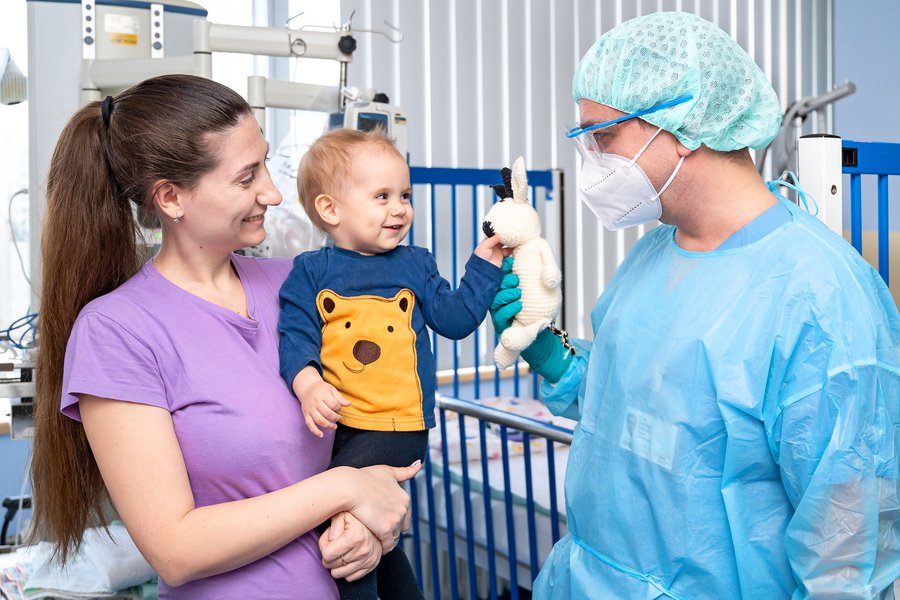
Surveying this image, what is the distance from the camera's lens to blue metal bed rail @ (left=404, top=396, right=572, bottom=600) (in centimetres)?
223

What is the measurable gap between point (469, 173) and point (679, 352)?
86.9 inches

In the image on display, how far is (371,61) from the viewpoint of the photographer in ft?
12.2

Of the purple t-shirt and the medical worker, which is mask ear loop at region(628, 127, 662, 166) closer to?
the medical worker

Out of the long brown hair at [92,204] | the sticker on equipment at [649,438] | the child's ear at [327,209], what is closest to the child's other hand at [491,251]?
the child's ear at [327,209]

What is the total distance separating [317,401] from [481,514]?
4.84 feet

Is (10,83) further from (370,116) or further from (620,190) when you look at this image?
(620,190)

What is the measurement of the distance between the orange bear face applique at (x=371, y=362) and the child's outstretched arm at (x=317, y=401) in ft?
0.36

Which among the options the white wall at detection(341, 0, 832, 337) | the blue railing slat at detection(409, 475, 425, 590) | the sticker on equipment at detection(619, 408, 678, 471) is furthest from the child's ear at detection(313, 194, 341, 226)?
the white wall at detection(341, 0, 832, 337)

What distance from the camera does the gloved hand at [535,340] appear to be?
1568mm

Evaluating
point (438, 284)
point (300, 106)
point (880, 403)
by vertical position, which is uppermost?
point (300, 106)

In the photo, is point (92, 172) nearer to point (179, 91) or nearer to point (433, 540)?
point (179, 91)

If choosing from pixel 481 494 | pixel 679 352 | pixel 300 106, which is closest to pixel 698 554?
pixel 679 352

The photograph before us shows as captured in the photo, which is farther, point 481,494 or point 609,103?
point 481,494

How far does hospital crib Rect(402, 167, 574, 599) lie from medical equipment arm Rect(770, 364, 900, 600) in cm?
66
